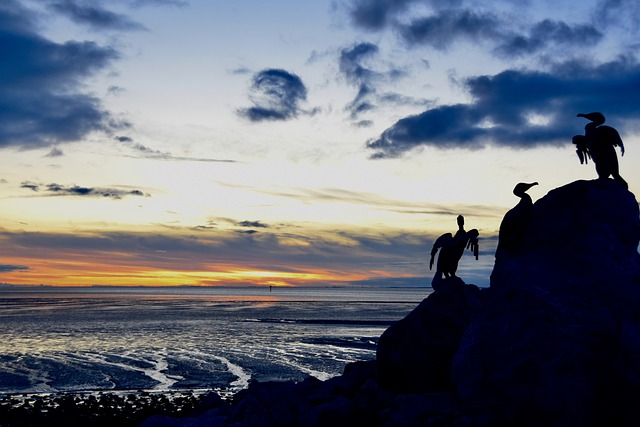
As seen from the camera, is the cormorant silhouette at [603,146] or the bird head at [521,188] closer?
the bird head at [521,188]

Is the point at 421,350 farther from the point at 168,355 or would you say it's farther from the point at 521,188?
the point at 168,355

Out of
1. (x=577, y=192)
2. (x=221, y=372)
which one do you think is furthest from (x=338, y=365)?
(x=577, y=192)

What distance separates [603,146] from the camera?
13.9m

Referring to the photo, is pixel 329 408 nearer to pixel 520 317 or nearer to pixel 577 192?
pixel 520 317

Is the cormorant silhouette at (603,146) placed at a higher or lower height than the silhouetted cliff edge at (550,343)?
higher

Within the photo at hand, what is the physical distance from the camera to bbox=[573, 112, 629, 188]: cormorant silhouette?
1394 centimetres

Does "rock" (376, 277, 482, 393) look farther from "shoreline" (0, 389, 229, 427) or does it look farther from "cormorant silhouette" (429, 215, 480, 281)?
"shoreline" (0, 389, 229, 427)

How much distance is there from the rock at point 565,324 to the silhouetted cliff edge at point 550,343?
0.07 feet

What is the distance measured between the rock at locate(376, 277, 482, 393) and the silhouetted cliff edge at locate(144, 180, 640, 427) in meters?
1.02

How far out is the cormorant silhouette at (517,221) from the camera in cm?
1331

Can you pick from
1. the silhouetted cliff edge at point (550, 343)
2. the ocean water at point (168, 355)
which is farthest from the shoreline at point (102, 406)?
the silhouetted cliff edge at point (550, 343)

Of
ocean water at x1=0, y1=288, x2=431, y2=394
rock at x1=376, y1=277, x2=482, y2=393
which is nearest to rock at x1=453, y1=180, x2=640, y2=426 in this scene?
rock at x1=376, y1=277, x2=482, y2=393

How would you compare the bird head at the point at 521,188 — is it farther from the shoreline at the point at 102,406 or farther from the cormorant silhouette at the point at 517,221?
the shoreline at the point at 102,406

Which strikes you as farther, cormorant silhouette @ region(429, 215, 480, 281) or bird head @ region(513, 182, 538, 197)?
cormorant silhouette @ region(429, 215, 480, 281)
